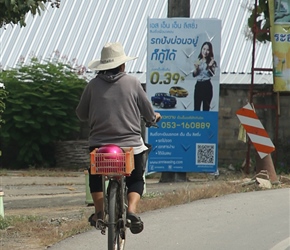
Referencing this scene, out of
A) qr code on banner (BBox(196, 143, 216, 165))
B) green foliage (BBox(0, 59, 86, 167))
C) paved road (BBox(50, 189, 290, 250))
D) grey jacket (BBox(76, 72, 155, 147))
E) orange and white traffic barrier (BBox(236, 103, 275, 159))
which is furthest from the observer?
green foliage (BBox(0, 59, 86, 167))

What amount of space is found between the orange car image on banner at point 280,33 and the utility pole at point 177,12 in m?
1.59

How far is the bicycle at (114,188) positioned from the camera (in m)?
6.80

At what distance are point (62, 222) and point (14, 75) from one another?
9538mm

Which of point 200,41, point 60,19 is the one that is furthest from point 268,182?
point 60,19

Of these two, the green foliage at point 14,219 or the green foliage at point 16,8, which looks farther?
the green foliage at point 14,219

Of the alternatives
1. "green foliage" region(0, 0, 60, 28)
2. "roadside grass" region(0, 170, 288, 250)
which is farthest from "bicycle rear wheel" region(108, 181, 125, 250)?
"green foliage" region(0, 0, 60, 28)

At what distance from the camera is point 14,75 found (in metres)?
18.8

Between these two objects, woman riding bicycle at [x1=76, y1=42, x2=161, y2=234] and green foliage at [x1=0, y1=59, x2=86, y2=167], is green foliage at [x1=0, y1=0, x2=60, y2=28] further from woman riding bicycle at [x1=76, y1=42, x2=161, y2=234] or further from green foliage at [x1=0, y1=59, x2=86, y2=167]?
green foliage at [x1=0, y1=59, x2=86, y2=167]

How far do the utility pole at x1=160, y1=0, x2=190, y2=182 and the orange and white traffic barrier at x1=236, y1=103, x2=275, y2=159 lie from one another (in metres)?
2.22

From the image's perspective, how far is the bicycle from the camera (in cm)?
680

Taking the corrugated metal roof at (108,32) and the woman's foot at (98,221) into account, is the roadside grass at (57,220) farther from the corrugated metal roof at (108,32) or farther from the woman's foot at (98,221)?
the corrugated metal roof at (108,32)

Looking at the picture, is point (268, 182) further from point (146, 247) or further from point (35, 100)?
point (35, 100)

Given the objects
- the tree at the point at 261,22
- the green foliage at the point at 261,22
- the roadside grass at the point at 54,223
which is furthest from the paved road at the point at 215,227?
the green foliage at the point at 261,22

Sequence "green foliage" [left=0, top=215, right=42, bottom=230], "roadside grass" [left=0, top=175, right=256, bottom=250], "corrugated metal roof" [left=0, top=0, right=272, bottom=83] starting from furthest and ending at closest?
"corrugated metal roof" [left=0, top=0, right=272, bottom=83] → "green foliage" [left=0, top=215, right=42, bottom=230] → "roadside grass" [left=0, top=175, right=256, bottom=250]
